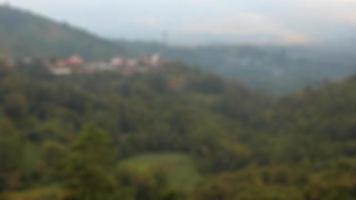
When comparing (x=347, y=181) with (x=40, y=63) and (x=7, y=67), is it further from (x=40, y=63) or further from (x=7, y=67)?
(x=40, y=63)

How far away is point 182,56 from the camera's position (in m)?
60.7

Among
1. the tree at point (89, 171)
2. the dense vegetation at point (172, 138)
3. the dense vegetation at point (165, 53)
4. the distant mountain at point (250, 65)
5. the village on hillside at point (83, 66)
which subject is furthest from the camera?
the distant mountain at point (250, 65)

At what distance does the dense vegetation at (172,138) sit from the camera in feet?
50.5

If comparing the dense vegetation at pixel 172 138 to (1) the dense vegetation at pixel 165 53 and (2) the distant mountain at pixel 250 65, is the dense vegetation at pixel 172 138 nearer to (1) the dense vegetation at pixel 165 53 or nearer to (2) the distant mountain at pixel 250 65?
(1) the dense vegetation at pixel 165 53

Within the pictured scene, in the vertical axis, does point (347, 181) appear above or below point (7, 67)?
below

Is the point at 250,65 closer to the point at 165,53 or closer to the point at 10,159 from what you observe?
the point at 165,53

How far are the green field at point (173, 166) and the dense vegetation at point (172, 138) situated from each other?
0.08 metres

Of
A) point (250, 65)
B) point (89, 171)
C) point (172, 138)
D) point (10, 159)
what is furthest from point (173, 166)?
point (250, 65)

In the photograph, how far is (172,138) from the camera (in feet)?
82.7

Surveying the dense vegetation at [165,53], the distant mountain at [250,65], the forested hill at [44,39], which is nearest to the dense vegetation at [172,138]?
the dense vegetation at [165,53]

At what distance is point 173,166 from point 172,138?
288cm

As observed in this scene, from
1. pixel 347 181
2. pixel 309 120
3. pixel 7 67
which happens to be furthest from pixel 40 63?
pixel 347 181

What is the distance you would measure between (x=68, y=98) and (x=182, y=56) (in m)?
36.2

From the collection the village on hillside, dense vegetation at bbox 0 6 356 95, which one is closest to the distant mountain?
dense vegetation at bbox 0 6 356 95
